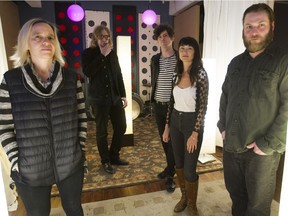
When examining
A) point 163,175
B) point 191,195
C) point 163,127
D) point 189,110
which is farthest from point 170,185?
point 189,110

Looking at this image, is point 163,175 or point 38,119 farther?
point 163,175

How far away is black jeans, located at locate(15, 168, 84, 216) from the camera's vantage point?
120 centimetres

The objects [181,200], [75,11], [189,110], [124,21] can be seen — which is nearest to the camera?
[189,110]

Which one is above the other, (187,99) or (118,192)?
(187,99)

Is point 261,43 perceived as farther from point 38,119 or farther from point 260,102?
point 38,119

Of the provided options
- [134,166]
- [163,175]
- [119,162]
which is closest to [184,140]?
[163,175]

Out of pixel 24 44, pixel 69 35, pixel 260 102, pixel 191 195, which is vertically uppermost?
pixel 69 35

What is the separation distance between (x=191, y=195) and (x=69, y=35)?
460 centimetres

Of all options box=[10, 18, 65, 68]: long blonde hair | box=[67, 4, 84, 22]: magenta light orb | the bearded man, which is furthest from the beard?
box=[67, 4, 84, 22]: magenta light orb

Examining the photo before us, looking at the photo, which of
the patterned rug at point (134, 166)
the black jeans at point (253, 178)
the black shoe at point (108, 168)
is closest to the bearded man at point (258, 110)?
the black jeans at point (253, 178)

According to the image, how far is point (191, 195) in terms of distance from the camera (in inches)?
73.2

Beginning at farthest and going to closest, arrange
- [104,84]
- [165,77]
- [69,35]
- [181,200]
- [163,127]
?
[69,35] → [104,84] → [163,127] → [165,77] → [181,200]

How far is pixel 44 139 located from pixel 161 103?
129 cm

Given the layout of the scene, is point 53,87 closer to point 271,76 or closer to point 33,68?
point 33,68
